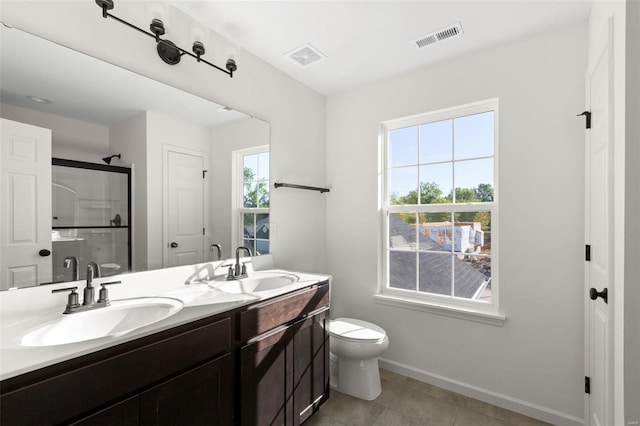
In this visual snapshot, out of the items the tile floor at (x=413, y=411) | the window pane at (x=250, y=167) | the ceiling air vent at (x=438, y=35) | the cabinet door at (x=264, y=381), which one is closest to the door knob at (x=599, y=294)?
the tile floor at (x=413, y=411)

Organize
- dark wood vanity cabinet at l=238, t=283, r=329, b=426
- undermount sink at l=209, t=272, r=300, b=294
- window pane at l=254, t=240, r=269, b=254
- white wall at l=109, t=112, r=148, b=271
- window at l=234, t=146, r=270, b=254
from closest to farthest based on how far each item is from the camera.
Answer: dark wood vanity cabinet at l=238, t=283, r=329, b=426
white wall at l=109, t=112, r=148, b=271
undermount sink at l=209, t=272, r=300, b=294
window at l=234, t=146, r=270, b=254
window pane at l=254, t=240, r=269, b=254

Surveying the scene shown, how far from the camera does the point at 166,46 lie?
171cm

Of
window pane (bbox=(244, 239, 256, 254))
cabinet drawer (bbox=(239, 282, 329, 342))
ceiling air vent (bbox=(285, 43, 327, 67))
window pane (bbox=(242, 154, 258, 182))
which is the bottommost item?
cabinet drawer (bbox=(239, 282, 329, 342))

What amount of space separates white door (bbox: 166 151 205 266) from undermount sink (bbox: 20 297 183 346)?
0.44 m

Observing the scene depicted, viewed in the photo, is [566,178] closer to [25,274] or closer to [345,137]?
[345,137]

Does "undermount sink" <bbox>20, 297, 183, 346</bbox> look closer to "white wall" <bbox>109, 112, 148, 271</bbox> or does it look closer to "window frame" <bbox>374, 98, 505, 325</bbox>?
"white wall" <bbox>109, 112, 148, 271</bbox>

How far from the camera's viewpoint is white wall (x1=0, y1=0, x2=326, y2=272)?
139 cm

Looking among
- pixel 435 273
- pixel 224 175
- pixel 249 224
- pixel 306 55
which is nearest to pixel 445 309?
pixel 435 273

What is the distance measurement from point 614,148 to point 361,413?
2027 millimetres

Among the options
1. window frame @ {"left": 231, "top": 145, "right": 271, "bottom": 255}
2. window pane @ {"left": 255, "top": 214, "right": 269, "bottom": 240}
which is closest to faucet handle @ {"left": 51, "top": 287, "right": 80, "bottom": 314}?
window frame @ {"left": 231, "top": 145, "right": 271, "bottom": 255}

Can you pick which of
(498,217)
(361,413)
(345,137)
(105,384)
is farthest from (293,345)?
(345,137)

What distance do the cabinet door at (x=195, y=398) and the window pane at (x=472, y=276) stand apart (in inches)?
70.5

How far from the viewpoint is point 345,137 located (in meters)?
2.92

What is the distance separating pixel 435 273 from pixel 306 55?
6.47 feet
